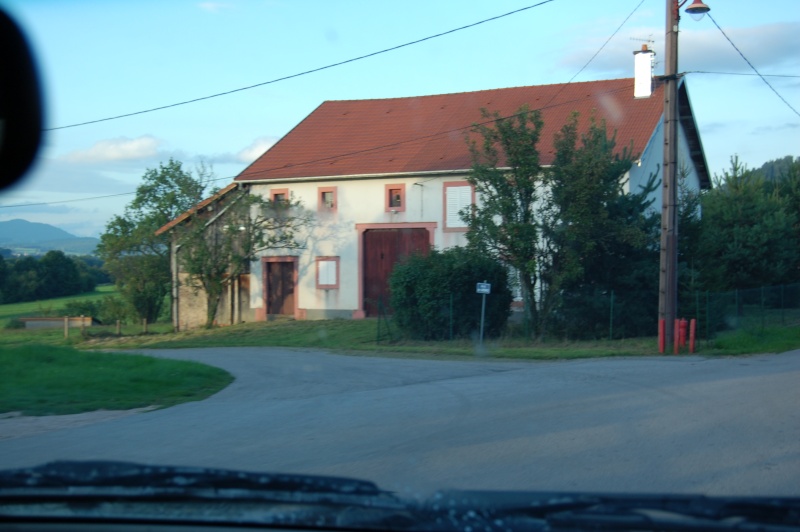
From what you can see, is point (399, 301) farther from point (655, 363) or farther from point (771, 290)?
point (771, 290)

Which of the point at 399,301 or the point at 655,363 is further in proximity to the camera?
the point at 399,301

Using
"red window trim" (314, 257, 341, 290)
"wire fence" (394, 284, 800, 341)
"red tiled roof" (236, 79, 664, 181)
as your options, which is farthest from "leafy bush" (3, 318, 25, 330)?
"wire fence" (394, 284, 800, 341)

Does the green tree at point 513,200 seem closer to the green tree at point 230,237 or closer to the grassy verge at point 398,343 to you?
the grassy verge at point 398,343

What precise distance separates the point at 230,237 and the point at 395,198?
265 inches

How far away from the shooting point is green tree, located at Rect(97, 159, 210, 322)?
1492 inches

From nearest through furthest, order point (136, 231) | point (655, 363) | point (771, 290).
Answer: point (655, 363) → point (771, 290) → point (136, 231)

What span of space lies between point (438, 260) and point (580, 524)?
846 inches

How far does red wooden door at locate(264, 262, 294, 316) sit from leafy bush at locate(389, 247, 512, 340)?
31.1 feet

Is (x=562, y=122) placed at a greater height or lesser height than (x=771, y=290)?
greater

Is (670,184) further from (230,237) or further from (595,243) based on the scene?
(230,237)

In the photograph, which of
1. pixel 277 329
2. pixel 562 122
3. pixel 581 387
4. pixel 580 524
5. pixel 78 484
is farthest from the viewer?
pixel 562 122

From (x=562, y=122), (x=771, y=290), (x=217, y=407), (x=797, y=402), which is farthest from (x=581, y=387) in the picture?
(x=562, y=122)

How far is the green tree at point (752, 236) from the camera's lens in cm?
3322

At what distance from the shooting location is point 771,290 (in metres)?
27.5
